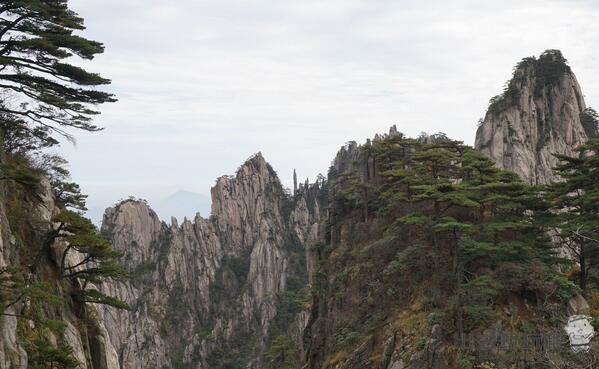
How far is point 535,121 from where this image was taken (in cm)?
4984

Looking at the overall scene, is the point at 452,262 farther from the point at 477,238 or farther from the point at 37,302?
the point at 37,302

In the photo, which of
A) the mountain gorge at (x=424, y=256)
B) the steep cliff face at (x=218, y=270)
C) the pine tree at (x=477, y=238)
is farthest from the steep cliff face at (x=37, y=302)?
the steep cliff face at (x=218, y=270)

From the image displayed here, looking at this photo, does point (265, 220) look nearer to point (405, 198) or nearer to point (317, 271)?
point (317, 271)

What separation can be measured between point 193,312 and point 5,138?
97394 millimetres

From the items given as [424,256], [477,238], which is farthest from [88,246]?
[477,238]

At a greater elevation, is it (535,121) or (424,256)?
(535,121)

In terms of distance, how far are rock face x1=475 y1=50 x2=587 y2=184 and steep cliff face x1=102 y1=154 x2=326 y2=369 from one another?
187 ft

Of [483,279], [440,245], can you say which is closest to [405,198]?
[440,245]

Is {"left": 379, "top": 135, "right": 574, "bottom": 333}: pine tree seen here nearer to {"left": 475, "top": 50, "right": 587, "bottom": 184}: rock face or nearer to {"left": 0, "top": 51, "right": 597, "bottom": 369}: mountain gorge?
{"left": 0, "top": 51, "right": 597, "bottom": 369}: mountain gorge

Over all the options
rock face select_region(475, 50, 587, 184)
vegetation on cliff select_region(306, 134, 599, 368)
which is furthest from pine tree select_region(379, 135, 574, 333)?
rock face select_region(475, 50, 587, 184)

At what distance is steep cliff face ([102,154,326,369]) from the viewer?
342 feet

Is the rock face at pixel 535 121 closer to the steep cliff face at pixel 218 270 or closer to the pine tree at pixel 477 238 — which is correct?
the pine tree at pixel 477 238

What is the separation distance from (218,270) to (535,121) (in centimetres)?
8222

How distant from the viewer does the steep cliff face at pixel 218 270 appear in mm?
104250
